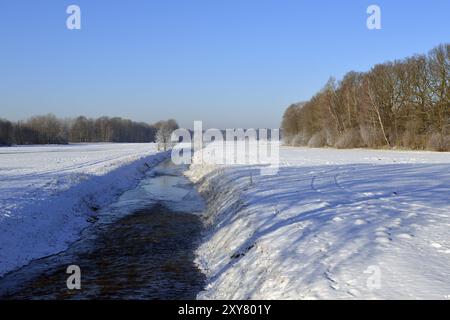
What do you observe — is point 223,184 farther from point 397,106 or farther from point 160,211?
point 397,106

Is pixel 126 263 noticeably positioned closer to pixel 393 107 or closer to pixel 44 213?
pixel 44 213

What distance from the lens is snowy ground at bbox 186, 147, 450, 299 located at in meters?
7.77

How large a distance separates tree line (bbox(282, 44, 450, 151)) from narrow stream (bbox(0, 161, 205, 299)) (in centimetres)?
4760

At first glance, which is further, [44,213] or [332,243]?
[44,213]

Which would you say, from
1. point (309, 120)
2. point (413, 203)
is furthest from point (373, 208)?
point (309, 120)

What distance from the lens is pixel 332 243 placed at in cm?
1040

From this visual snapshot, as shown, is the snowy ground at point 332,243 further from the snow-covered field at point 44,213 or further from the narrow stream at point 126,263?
the snow-covered field at point 44,213

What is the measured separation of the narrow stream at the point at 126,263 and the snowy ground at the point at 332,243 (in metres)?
0.84

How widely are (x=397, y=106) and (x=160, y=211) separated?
6047 cm

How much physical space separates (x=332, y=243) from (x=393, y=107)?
68263 millimetres

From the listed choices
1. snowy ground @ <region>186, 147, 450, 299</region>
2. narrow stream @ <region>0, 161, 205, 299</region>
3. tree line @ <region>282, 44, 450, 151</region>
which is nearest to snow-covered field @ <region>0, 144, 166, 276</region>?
narrow stream @ <region>0, 161, 205, 299</region>

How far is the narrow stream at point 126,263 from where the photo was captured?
10531 mm

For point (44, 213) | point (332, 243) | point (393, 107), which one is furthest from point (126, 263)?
point (393, 107)

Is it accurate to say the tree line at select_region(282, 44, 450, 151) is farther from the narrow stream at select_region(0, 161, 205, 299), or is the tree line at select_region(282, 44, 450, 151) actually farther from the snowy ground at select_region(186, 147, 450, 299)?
the narrow stream at select_region(0, 161, 205, 299)
